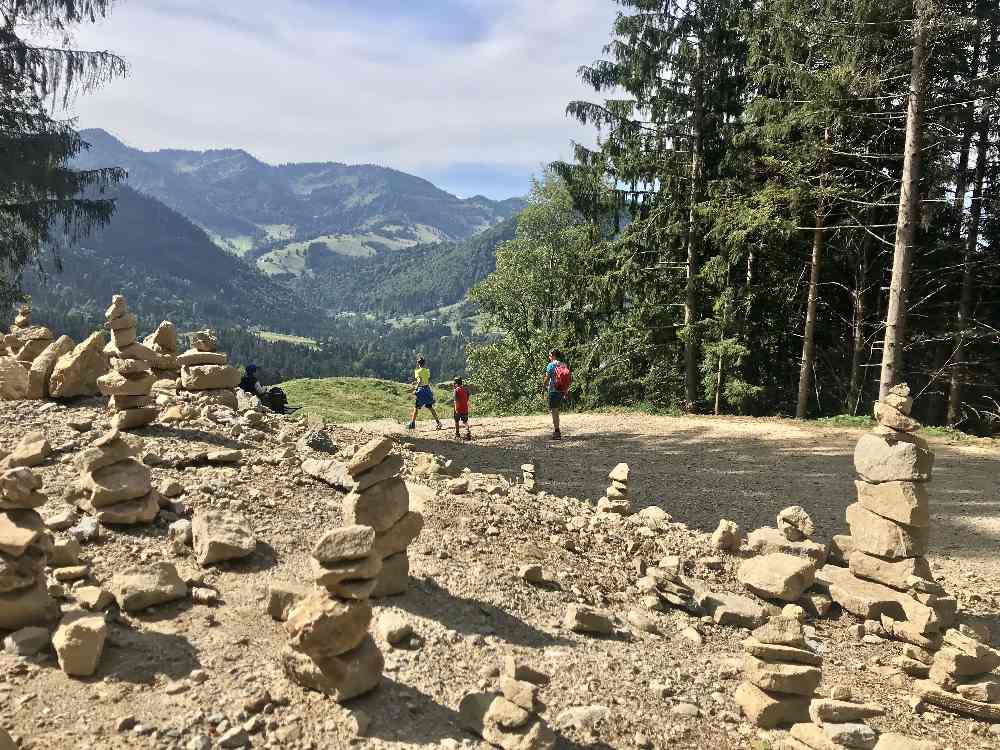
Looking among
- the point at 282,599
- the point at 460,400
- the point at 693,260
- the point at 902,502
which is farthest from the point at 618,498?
the point at 693,260

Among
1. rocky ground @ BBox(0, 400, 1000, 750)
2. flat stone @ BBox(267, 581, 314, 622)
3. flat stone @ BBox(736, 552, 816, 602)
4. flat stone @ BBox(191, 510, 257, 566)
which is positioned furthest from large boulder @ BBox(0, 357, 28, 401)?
flat stone @ BBox(736, 552, 816, 602)

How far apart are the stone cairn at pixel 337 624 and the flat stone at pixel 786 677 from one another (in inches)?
134

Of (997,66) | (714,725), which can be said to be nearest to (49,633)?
(714,725)

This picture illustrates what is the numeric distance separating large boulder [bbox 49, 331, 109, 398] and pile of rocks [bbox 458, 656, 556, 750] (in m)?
9.40

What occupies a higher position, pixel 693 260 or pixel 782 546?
pixel 693 260

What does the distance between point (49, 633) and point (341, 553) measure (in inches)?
91.1

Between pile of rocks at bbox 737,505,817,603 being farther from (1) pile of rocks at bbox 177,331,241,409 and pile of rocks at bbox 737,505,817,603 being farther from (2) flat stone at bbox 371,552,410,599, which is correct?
(1) pile of rocks at bbox 177,331,241,409

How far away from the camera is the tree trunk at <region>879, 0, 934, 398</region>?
51.1ft

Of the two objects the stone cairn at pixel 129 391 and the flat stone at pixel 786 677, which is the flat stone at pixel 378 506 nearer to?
the flat stone at pixel 786 677

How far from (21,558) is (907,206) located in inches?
771

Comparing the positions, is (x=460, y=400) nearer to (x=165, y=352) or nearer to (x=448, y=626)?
(x=165, y=352)

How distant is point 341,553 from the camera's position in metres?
4.61

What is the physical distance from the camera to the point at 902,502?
8055mm

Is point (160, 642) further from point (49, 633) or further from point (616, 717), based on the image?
point (616, 717)
